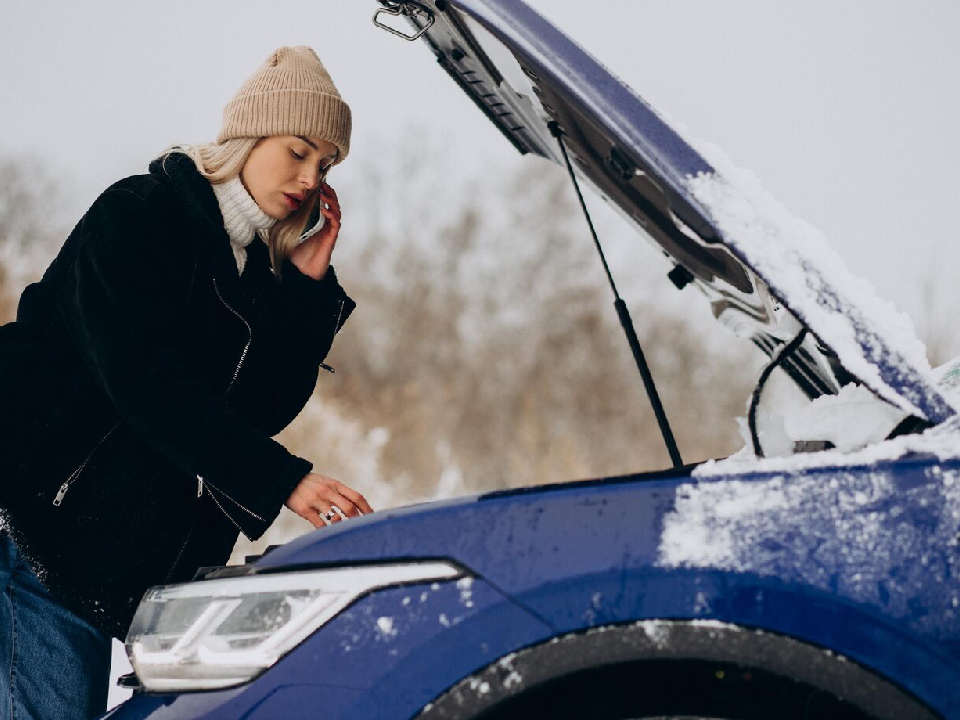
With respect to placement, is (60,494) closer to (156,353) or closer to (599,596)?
(156,353)

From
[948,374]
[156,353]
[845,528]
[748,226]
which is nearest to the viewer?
[845,528]

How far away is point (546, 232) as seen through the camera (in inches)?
998

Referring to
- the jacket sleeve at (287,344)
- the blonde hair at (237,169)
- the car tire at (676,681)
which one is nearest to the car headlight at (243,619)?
the car tire at (676,681)

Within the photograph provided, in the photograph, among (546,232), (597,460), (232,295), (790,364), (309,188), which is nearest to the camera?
(232,295)

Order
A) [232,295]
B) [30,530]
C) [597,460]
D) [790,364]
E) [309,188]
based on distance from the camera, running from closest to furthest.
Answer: [30,530], [232,295], [309,188], [790,364], [597,460]

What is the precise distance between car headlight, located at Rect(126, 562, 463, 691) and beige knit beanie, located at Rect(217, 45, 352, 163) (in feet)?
3.85

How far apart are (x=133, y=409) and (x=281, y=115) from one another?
2.75ft

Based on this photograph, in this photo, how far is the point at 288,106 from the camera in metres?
2.04

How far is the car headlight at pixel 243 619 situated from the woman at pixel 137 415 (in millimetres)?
284

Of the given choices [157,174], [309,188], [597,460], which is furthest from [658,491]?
[597,460]

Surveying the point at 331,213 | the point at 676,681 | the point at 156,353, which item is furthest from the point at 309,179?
the point at 676,681

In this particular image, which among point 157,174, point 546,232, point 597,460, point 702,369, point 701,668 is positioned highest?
point 546,232

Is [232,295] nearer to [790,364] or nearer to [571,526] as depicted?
[571,526]

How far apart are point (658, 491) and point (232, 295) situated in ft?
3.56
